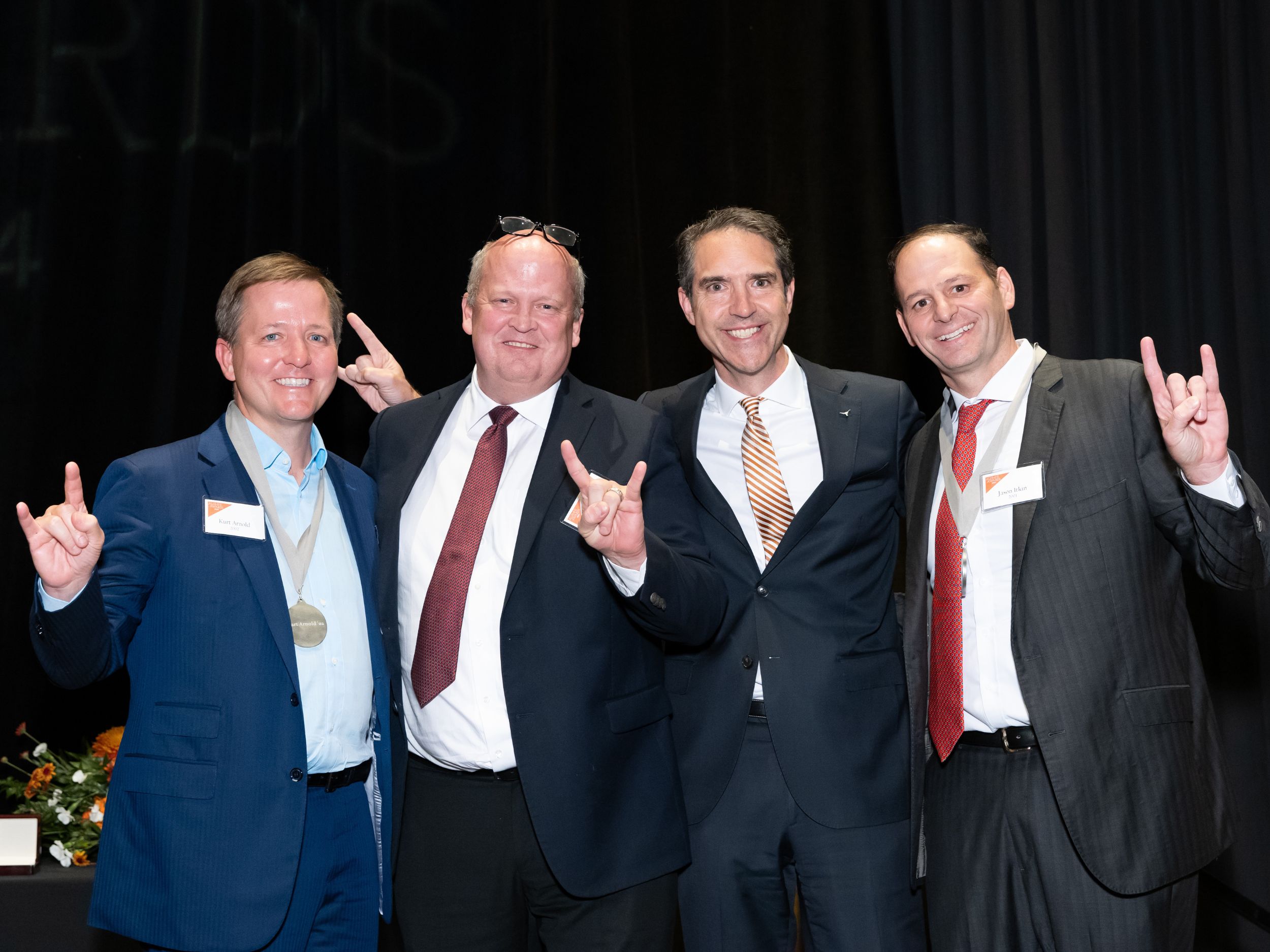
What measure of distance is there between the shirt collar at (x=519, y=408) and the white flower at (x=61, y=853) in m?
2.00

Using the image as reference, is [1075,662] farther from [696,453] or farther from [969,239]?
[969,239]

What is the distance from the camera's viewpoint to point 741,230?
2.81 meters

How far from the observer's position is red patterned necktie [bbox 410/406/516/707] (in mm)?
2229

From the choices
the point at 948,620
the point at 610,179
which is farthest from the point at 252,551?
the point at 610,179

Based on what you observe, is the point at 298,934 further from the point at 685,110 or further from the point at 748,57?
the point at 748,57

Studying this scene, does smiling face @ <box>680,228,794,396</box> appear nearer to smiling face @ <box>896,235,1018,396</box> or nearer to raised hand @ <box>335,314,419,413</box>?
smiling face @ <box>896,235,1018,396</box>

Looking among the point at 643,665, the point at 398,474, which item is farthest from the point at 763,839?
the point at 398,474

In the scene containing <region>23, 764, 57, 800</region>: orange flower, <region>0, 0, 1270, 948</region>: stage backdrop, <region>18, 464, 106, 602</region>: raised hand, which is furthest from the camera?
<region>0, 0, 1270, 948</region>: stage backdrop

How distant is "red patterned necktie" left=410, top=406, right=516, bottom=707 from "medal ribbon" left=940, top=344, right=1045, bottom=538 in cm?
105

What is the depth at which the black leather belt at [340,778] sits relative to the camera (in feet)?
7.18

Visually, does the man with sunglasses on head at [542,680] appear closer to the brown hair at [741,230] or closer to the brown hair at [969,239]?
the brown hair at [741,230]

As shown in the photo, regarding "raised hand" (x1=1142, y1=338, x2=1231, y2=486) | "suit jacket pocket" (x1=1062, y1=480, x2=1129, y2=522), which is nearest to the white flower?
"suit jacket pocket" (x1=1062, y1=480, x2=1129, y2=522)

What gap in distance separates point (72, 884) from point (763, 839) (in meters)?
2.17

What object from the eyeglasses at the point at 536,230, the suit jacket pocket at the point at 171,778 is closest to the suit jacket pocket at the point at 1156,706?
the eyeglasses at the point at 536,230
